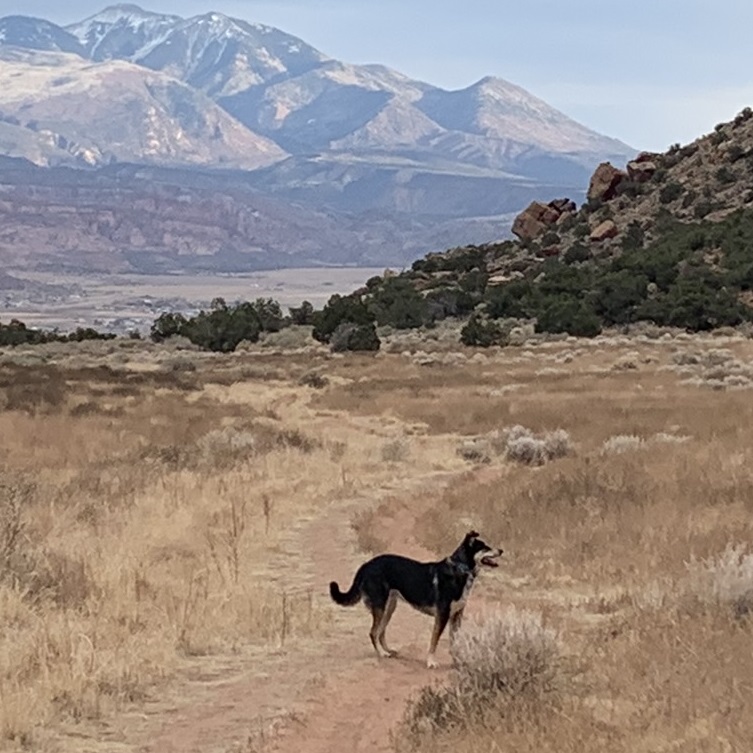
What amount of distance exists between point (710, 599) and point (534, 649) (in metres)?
2.11

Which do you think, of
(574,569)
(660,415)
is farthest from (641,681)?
(660,415)

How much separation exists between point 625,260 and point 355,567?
57231 millimetres

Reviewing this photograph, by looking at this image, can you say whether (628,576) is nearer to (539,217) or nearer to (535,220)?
(535,220)

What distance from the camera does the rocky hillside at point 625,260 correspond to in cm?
5912

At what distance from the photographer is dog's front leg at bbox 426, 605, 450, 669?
8.45 metres

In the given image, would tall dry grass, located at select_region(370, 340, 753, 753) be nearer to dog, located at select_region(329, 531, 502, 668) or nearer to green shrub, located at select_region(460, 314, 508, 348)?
dog, located at select_region(329, 531, 502, 668)

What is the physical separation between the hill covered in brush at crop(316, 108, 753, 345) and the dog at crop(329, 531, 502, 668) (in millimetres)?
45253

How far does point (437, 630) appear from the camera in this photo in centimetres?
847

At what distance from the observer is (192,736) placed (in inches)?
286

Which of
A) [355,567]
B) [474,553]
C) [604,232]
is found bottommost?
[355,567]

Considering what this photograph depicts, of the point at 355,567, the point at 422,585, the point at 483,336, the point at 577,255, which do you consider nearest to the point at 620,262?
the point at 577,255

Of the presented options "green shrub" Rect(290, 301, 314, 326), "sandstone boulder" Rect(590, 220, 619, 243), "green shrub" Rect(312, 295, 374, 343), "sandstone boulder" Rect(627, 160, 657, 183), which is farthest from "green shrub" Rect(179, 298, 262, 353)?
"sandstone boulder" Rect(627, 160, 657, 183)

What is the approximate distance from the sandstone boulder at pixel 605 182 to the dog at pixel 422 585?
3302 inches

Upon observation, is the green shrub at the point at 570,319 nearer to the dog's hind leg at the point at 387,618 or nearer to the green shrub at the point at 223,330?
the green shrub at the point at 223,330
